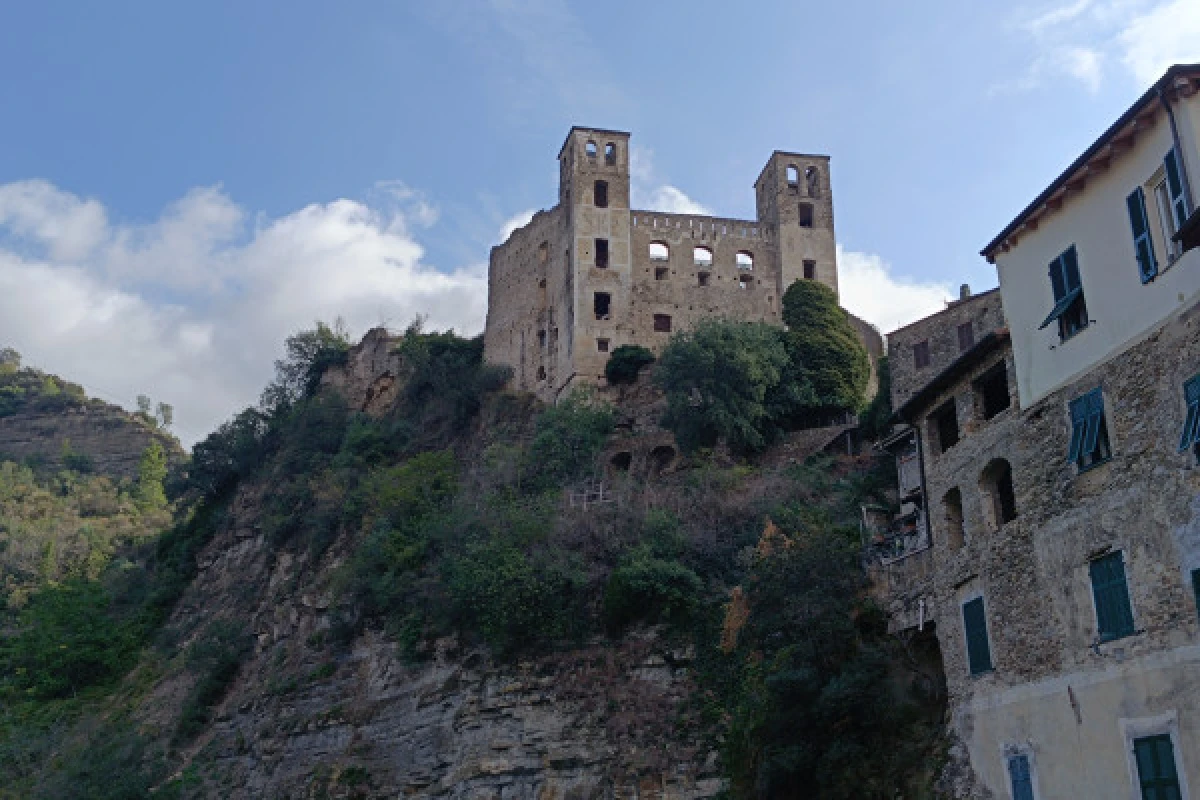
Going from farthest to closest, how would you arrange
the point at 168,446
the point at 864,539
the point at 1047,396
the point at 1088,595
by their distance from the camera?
the point at 168,446 → the point at 864,539 → the point at 1047,396 → the point at 1088,595

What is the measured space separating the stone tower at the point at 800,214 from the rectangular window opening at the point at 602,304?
22.9 feet

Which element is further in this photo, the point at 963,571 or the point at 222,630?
the point at 222,630

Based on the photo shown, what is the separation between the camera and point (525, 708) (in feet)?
97.3

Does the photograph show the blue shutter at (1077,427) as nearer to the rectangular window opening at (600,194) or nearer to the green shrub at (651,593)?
the green shrub at (651,593)

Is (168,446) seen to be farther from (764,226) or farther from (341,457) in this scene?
(764,226)

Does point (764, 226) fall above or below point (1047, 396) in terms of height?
above

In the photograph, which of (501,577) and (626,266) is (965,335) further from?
(626,266)

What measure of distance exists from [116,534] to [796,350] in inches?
1709

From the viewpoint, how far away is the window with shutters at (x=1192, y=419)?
50.4 ft

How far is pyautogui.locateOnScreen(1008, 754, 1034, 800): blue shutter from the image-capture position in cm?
1814

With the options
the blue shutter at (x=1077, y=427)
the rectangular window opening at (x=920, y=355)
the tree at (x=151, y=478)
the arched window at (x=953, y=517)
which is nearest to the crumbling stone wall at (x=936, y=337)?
the rectangular window opening at (x=920, y=355)

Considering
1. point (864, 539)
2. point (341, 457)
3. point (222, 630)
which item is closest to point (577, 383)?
point (341, 457)

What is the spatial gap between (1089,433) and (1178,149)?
4073 millimetres

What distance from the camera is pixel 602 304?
48625mm
